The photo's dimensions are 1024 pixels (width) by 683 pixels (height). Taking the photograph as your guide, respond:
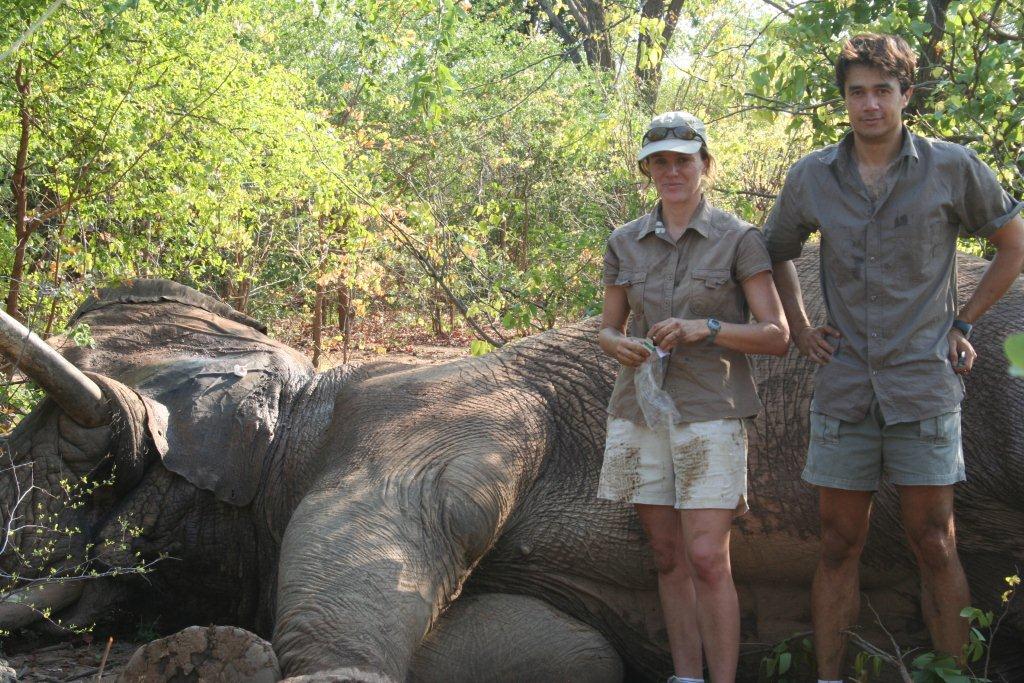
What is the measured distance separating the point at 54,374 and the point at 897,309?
10.9ft

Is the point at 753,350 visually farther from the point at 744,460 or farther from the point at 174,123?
the point at 174,123

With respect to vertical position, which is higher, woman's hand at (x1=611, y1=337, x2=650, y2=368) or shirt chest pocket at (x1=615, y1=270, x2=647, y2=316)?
shirt chest pocket at (x1=615, y1=270, x2=647, y2=316)

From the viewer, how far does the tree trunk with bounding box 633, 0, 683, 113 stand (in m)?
8.82

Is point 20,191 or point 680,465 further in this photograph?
point 20,191

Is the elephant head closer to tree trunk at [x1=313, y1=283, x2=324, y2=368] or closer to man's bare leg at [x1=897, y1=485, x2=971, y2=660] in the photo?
man's bare leg at [x1=897, y1=485, x2=971, y2=660]

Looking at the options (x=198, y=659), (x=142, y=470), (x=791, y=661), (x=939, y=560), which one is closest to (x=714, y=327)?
(x=939, y=560)

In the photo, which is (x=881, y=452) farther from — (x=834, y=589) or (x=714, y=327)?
(x=714, y=327)

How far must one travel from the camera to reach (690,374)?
4137 millimetres

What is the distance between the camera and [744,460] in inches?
163

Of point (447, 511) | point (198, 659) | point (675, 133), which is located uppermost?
point (675, 133)

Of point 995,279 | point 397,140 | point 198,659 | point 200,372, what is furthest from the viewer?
point 397,140

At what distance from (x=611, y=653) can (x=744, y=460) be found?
116 cm

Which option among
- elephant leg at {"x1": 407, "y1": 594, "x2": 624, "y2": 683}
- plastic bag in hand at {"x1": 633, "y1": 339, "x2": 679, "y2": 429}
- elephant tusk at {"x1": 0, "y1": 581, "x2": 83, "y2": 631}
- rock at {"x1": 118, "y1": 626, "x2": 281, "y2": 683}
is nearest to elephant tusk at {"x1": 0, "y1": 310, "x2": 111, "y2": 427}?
elephant tusk at {"x1": 0, "y1": 581, "x2": 83, "y2": 631}

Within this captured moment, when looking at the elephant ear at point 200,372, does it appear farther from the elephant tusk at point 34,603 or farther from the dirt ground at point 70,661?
the dirt ground at point 70,661
